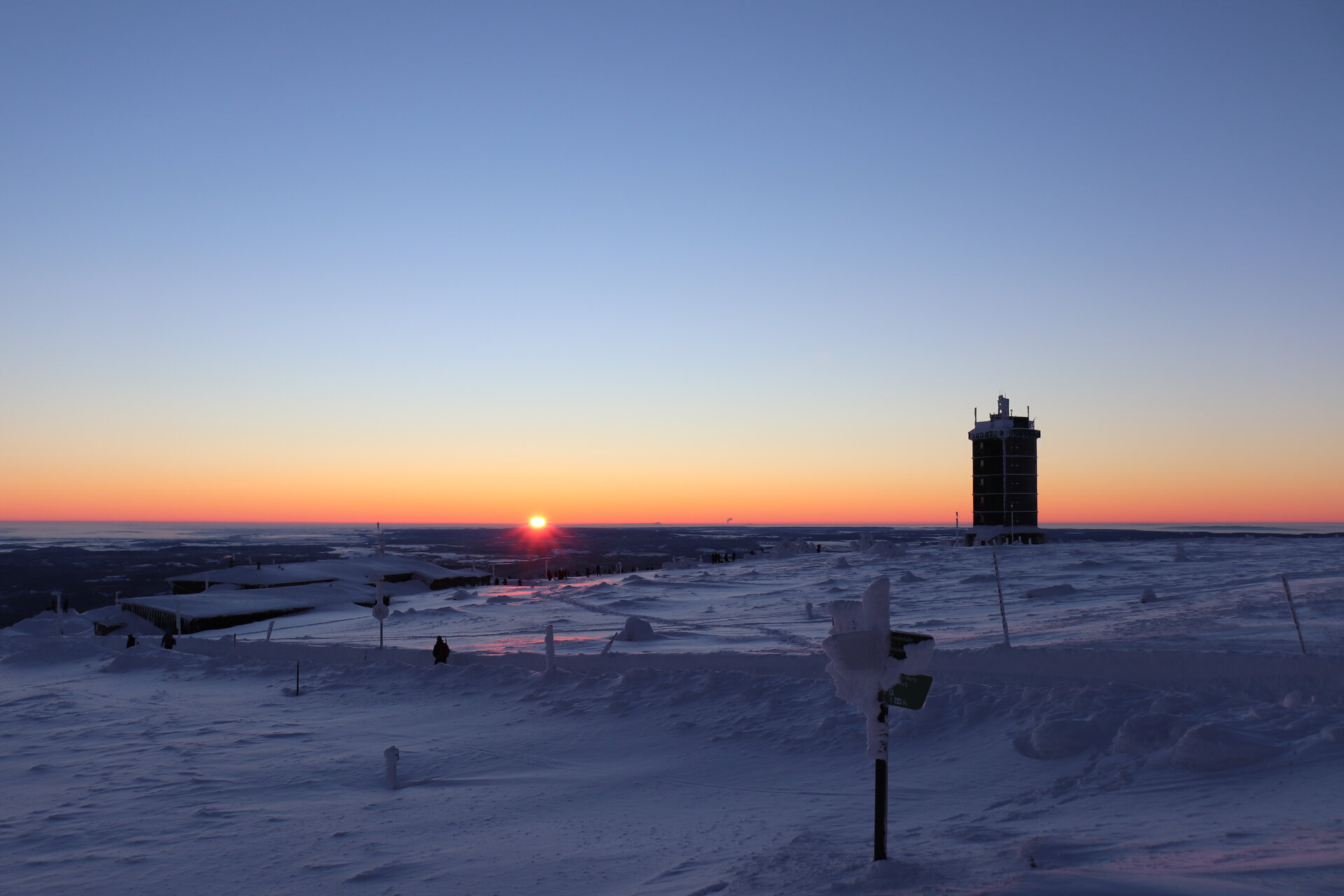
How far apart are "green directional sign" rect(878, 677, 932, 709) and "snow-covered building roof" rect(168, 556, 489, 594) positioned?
51892 millimetres

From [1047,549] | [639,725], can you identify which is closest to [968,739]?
[639,725]

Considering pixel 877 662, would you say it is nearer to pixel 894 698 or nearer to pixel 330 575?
pixel 894 698

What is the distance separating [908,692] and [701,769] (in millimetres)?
7920

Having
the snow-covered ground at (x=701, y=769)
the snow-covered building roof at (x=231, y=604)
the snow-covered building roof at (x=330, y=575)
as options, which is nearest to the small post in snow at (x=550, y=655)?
the snow-covered ground at (x=701, y=769)

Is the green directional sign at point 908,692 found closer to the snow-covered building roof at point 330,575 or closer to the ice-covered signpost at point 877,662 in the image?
the ice-covered signpost at point 877,662

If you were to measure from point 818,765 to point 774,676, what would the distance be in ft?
14.3

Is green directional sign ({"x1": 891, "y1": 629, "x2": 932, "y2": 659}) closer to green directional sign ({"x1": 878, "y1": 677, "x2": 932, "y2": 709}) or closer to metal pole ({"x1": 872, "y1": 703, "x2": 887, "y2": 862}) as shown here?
green directional sign ({"x1": 878, "y1": 677, "x2": 932, "y2": 709})

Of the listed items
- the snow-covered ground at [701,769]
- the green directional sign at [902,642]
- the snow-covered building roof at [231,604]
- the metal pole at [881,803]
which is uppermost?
the green directional sign at [902,642]

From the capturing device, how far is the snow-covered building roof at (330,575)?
185 feet

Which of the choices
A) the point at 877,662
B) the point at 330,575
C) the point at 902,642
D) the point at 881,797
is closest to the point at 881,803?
the point at 881,797

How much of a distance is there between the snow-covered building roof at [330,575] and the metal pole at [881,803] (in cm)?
5136

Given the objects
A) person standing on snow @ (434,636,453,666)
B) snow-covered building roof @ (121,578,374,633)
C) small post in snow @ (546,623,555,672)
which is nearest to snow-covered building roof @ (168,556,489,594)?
snow-covered building roof @ (121,578,374,633)

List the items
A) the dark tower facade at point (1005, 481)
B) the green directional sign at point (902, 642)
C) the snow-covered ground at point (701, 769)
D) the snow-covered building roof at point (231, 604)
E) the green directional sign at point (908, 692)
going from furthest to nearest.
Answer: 1. the dark tower facade at point (1005, 481)
2. the snow-covered building roof at point (231, 604)
3. the snow-covered ground at point (701, 769)
4. the green directional sign at point (902, 642)
5. the green directional sign at point (908, 692)

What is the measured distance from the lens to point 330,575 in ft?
200
